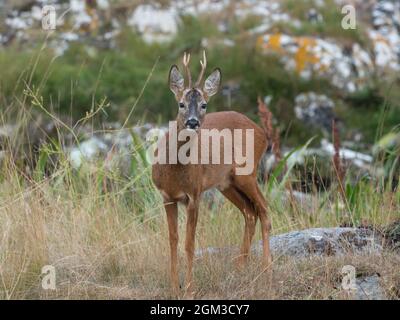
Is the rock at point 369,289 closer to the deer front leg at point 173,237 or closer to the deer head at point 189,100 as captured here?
the deer front leg at point 173,237

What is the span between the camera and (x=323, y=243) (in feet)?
22.0

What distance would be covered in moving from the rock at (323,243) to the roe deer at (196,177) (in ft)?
0.60

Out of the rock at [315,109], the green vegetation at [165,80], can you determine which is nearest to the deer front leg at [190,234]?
the green vegetation at [165,80]

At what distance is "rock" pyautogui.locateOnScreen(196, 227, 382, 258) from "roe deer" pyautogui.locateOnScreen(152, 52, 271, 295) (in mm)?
182

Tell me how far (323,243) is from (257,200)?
1.87 feet

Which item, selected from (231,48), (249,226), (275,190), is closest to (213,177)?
(249,226)

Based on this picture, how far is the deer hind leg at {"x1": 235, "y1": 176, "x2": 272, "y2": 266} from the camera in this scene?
6.66 meters

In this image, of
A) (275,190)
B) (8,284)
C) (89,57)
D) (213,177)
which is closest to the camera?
(8,284)

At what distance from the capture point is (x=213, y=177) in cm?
634

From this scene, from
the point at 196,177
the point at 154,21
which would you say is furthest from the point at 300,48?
the point at 196,177

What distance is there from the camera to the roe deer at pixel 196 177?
576 centimetres

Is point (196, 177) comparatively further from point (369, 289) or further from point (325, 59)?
point (325, 59)

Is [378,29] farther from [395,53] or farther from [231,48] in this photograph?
[231,48]

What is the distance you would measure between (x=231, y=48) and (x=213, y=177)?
7.51 metres
